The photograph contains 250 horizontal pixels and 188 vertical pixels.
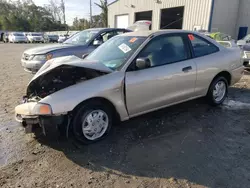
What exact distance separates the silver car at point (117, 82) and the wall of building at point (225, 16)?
584 inches

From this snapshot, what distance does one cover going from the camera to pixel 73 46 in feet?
22.3

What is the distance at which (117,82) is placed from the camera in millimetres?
3260

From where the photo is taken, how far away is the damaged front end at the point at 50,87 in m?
2.88

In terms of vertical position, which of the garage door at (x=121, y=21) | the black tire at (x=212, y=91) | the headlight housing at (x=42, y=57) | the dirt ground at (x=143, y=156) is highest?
the garage door at (x=121, y=21)

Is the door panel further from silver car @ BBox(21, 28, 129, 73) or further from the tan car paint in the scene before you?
silver car @ BBox(21, 28, 129, 73)

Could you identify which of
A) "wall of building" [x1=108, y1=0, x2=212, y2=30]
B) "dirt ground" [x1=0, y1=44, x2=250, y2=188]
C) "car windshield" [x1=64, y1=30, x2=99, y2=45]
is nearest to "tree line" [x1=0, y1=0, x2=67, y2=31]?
"wall of building" [x1=108, y1=0, x2=212, y2=30]

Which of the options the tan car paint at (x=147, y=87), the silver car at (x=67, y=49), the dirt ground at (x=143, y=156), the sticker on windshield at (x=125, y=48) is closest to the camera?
the dirt ground at (x=143, y=156)

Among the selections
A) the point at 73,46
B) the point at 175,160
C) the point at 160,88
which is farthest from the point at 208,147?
the point at 73,46

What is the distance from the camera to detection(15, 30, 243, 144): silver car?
2.99 metres

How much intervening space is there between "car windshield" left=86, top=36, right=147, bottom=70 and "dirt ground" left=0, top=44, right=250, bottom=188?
1151 millimetres

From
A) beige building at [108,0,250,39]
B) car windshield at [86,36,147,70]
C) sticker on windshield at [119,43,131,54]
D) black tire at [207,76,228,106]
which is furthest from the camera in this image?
beige building at [108,0,250,39]

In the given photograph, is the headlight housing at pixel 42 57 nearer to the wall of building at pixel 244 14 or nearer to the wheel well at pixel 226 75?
the wheel well at pixel 226 75

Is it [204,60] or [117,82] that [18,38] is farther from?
[117,82]

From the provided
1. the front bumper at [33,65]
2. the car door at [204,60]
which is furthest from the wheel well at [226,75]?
the front bumper at [33,65]
